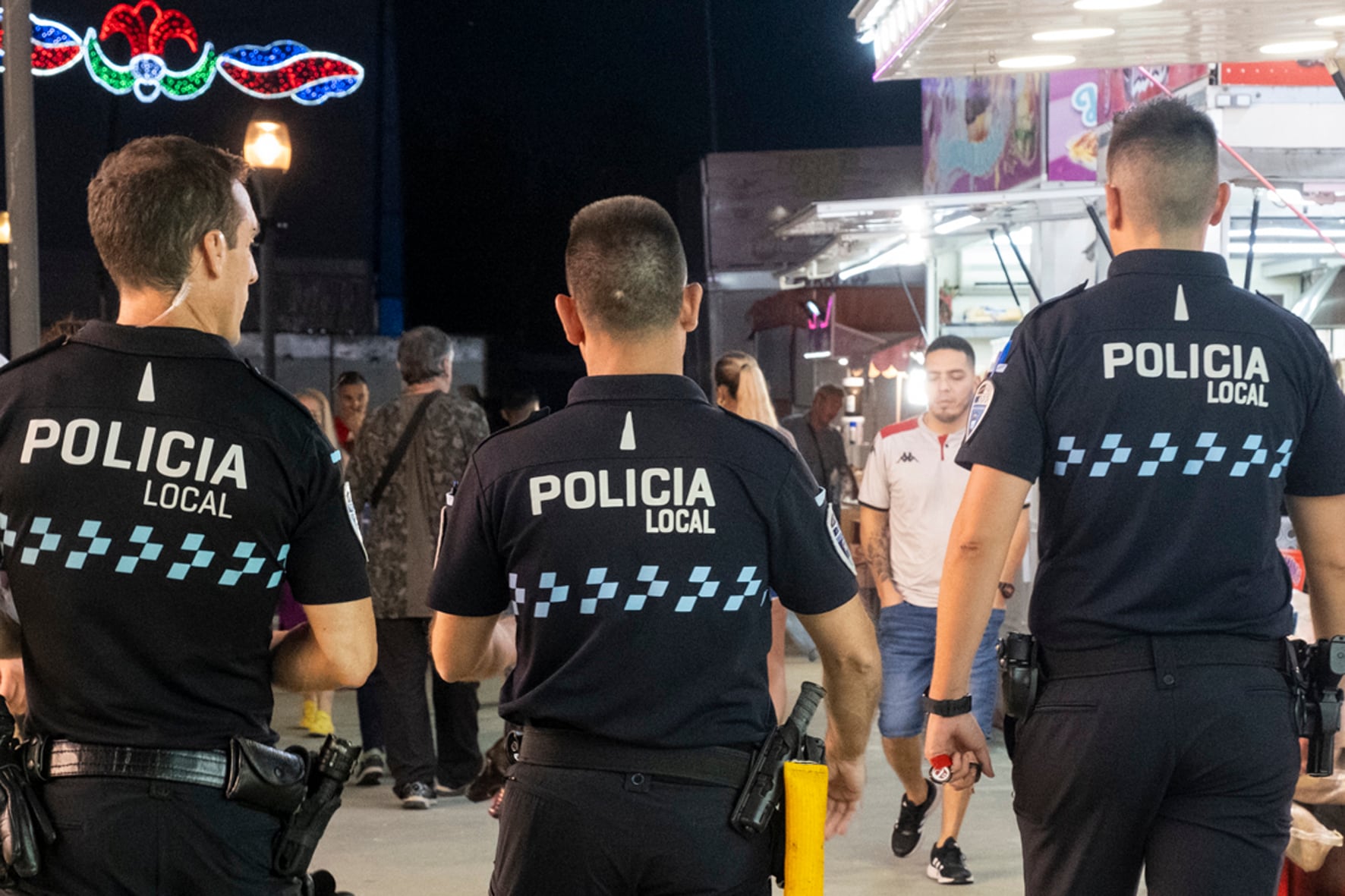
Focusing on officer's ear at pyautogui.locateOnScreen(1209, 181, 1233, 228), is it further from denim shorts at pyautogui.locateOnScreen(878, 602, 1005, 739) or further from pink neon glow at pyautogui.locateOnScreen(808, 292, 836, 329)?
pink neon glow at pyautogui.locateOnScreen(808, 292, 836, 329)

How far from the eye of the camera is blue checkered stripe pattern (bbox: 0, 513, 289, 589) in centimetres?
245

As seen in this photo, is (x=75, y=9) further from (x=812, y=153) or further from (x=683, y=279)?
(x=683, y=279)

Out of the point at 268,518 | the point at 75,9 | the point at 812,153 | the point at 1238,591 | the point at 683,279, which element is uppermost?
the point at 75,9

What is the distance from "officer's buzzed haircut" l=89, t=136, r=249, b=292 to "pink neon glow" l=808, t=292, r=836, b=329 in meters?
13.0

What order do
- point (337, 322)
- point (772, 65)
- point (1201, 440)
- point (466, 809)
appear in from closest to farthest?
point (1201, 440) < point (466, 809) < point (337, 322) < point (772, 65)

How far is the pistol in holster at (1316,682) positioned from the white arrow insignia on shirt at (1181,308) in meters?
0.69

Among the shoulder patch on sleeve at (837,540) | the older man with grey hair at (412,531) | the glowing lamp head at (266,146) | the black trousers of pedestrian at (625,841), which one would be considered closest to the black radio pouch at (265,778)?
the black trousers of pedestrian at (625,841)

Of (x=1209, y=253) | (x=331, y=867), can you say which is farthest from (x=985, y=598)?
(x=331, y=867)

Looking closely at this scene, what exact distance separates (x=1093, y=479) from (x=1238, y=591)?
0.35 m

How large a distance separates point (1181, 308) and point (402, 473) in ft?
15.3

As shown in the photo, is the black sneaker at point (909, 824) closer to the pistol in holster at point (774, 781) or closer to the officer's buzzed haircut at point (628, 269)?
the pistol in holster at point (774, 781)

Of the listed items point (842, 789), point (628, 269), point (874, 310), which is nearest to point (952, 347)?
point (842, 789)

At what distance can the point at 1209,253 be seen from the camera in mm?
3078

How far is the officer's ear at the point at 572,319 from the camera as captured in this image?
2850mm
